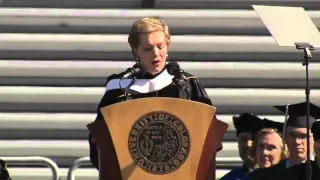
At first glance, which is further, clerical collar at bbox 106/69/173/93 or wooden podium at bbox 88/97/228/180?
clerical collar at bbox 106/69/173/93

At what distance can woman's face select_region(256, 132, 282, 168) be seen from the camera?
5.40m

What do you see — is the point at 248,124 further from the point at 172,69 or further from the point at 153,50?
the point at 153,50

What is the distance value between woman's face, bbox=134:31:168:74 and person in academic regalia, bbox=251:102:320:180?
0.73 meters

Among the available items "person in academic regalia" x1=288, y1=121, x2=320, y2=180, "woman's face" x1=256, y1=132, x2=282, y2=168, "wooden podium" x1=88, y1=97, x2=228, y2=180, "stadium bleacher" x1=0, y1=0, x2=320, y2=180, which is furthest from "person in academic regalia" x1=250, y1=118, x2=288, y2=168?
"stadium bleacher" x1=0, y1=0, x2=320, y2=180

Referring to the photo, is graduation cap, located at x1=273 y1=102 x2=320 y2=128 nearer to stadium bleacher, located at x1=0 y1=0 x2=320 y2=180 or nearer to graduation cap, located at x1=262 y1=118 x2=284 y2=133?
graduation cap, located at x1=262 y1=118 x2=284 y2=133

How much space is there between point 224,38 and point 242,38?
0.13 metres

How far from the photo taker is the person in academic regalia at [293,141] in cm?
479

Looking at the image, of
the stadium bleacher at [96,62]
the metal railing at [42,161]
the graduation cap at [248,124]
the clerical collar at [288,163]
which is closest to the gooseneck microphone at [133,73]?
the clerical collar at [288,163]

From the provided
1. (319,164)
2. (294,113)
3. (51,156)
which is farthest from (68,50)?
(319,164)

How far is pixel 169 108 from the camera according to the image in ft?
14.3

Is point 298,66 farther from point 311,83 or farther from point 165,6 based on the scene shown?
point 165,6

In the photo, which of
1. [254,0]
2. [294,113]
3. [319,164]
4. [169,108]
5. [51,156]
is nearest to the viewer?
[169,108]

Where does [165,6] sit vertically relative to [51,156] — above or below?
above

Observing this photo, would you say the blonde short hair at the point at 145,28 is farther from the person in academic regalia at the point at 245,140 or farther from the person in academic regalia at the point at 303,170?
the person in academic regalia at the point at 245,140
